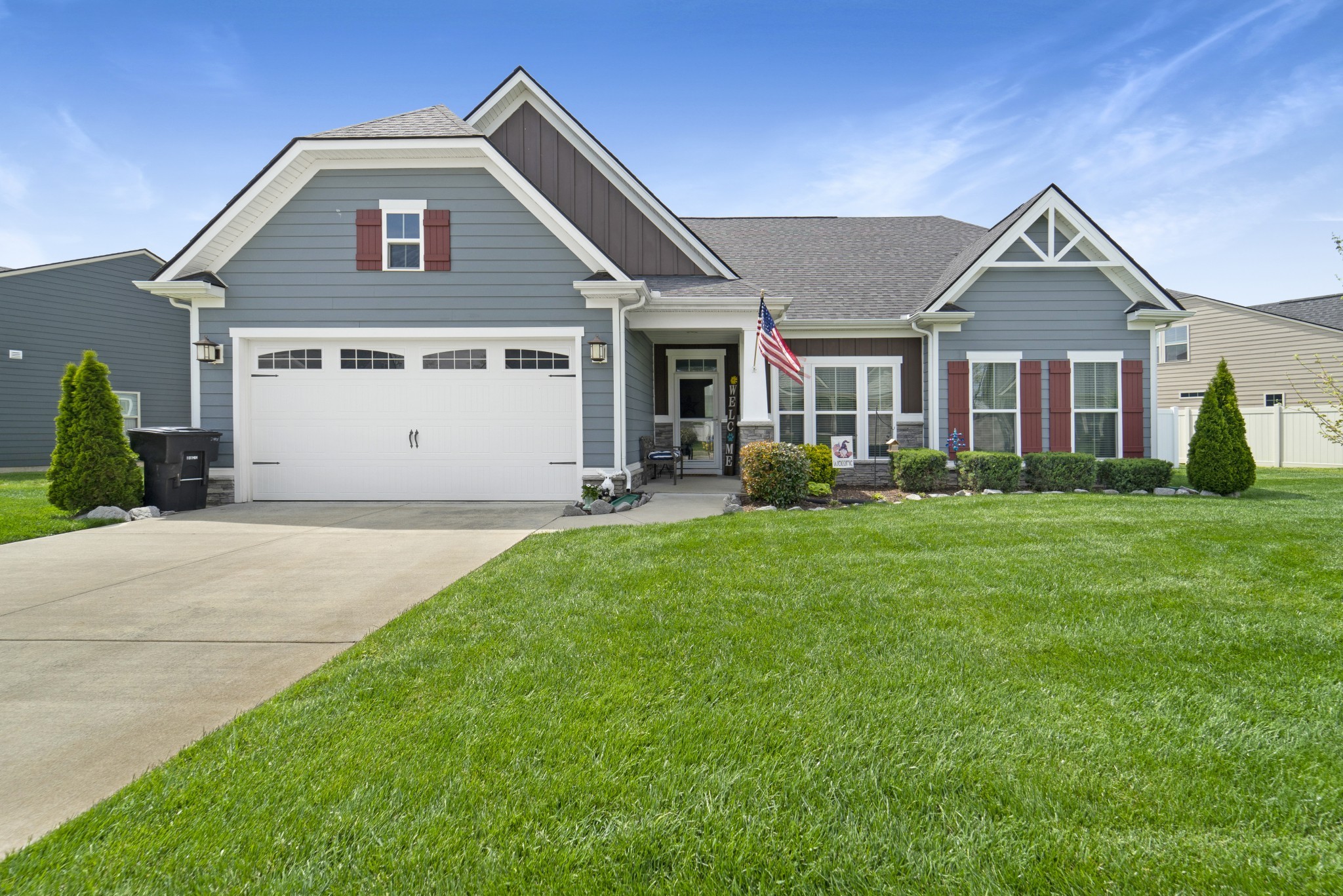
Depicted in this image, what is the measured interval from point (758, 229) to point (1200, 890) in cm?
1601

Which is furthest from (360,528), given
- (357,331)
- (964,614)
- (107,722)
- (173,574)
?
(964,614)

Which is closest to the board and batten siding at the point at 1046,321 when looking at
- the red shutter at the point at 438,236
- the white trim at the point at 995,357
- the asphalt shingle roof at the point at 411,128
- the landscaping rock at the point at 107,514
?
the white trim at the point at 995,357

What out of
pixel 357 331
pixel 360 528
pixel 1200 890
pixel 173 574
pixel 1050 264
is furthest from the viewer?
pixel 1050 264

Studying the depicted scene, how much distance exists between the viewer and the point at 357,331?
966 cm

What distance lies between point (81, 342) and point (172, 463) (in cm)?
1216

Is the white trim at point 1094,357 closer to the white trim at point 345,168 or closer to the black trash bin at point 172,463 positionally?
the white trim at point 345,168

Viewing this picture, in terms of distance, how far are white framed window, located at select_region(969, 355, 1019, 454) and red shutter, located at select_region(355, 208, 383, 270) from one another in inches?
405

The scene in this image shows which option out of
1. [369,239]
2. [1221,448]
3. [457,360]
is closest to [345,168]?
[369,239]

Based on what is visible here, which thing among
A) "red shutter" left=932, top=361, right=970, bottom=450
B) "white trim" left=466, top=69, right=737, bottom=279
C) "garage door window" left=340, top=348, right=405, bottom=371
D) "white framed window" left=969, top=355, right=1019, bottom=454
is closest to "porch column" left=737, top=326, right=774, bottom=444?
"white trim" left=466, top=69, right=737, bottom=279

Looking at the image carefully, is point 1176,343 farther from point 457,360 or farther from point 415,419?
point 415,419

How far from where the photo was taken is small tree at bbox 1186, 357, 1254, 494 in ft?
32.9

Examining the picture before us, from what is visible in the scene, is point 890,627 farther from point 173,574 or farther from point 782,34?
point 782,34

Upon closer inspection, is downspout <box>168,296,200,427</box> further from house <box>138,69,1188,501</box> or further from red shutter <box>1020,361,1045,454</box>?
red shutter <box>1020,361,1045,454</box>

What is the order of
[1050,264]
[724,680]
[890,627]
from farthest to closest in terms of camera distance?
[1050,264]
[890,627]
[724,680]
